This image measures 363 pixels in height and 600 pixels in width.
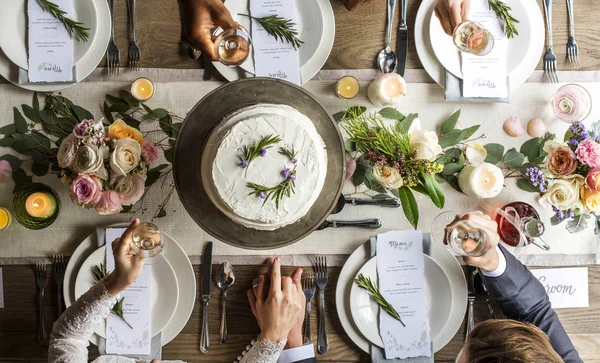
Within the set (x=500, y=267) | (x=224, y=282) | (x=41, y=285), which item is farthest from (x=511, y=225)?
(x=41, y=285)

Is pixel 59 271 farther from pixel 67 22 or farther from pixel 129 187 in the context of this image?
pixel 67 22

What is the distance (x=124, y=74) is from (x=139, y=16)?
201 millimetres

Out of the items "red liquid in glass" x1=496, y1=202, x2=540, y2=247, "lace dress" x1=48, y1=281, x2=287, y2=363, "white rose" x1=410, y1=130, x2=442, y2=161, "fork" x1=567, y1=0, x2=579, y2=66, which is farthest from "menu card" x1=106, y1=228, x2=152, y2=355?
"fork" x1=567, y1=0, x2=579, y2=66

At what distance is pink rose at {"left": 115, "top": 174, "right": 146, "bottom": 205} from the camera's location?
4.65 ft

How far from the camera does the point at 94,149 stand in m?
1.34

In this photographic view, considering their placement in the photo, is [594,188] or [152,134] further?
[152,134]

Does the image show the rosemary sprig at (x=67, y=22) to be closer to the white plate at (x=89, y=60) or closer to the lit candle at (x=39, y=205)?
the white plate at (x=89, y=60)

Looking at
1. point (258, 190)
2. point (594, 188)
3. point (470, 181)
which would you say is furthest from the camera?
point (470, 181)

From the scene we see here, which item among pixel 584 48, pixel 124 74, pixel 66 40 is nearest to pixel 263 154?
pixel 124 74

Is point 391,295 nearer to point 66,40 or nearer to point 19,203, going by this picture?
point 19,203

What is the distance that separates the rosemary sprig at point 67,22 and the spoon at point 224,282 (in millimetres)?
871

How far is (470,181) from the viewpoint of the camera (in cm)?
152

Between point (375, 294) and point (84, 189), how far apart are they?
3.11ft

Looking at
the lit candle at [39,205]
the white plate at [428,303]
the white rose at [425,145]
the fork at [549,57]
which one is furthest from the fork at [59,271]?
the fork at [549,57]
